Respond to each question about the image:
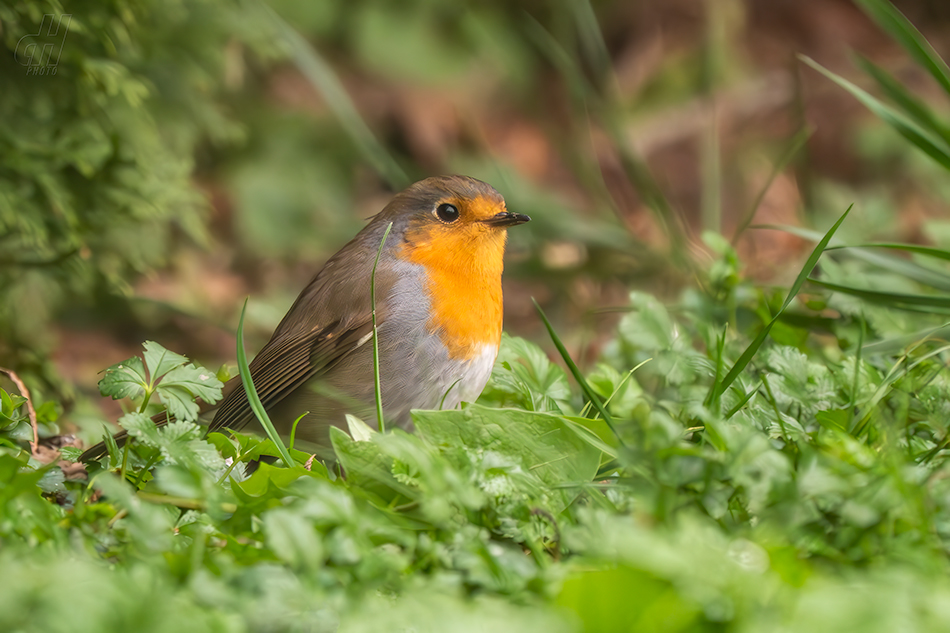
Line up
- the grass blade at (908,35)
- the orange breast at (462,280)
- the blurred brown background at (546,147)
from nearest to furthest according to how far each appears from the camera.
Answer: the grass blade at (908,35) → the orange breast at (462,280) → the blurred brown background at (546,147)

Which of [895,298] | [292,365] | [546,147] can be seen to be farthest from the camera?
[546,147]

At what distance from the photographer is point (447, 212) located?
2.39 meters

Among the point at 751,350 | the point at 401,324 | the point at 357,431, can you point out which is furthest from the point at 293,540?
the point at 401,324

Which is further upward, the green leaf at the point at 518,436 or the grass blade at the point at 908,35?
the grass blade at the point at 908,35

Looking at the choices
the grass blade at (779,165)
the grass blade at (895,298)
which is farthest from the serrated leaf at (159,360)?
the grass blade at (779,165)

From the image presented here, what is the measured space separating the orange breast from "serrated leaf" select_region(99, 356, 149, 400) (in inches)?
32.0

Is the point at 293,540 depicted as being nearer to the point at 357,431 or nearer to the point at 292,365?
the point at 357,431

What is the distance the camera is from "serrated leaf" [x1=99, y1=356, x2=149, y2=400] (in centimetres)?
139

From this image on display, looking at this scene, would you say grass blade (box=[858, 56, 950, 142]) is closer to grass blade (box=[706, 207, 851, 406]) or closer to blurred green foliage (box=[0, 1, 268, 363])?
grass blade (box=[706, 207, 851, 406])

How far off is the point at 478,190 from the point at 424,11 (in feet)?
11.6

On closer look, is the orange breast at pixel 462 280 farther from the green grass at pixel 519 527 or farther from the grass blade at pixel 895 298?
the grass blade at pixel 895 298

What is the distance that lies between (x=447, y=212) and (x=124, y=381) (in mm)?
1200

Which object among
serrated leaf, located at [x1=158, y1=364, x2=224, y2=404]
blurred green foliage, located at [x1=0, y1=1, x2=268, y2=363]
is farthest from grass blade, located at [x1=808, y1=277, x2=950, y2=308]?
blurred green foliage, located at [x1=0, y1=1, x2=268, y2=363]

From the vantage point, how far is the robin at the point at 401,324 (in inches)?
80.6
